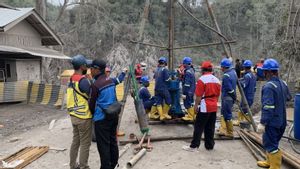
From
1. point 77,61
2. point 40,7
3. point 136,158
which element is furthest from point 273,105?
point 40,7

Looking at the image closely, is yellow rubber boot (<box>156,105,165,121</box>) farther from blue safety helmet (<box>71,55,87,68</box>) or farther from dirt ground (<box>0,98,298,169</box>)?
blue safety helmet (<box>71,55,87,68</box>)

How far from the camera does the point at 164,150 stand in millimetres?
7168

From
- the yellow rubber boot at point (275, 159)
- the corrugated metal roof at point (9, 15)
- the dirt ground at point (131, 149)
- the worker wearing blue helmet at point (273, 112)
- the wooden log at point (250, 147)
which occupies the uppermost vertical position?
the corrugated metal roof at point (9, 15)

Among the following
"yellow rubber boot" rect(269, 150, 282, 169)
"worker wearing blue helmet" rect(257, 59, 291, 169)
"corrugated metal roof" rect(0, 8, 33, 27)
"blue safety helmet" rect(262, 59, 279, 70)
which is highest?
"corrugated metal roof" rect(0, 8, 33, 27)

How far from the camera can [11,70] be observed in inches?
625

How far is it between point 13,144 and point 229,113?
5815 millimetres

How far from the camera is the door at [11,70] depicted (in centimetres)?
1573

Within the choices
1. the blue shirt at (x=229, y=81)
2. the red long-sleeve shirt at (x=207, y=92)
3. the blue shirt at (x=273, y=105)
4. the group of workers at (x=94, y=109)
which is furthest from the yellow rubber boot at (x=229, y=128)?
the group of workers at (x=94, y=109)

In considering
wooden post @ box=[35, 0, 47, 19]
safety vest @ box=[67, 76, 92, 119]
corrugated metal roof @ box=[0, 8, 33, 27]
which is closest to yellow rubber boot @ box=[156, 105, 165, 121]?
safety vest @ box=[67, 76, 92, 119]

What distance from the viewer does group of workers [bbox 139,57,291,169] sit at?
5500 mm

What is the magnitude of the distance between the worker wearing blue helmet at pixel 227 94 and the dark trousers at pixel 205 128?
3.24ft

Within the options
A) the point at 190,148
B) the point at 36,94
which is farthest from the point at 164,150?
the point at 36,94

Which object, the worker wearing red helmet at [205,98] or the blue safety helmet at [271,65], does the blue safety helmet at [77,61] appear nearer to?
the worker wearing red helmet at [205,98]

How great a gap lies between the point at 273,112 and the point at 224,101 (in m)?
2.75
